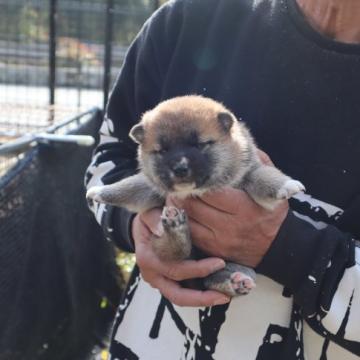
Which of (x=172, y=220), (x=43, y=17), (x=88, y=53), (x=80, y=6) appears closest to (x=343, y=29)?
(x=172, y=220)

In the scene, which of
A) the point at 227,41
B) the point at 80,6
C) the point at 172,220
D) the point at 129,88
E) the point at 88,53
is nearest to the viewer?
the point at 172,220

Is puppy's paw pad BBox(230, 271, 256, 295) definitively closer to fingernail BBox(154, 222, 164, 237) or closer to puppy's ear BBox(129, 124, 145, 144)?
fingernail BBox(154, 222, 164, 237)

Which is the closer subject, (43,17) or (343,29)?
(343,29)

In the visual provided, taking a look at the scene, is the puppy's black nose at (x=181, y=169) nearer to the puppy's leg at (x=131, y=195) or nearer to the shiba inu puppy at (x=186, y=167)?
the shiba inu puppy at (x=186, y=167)

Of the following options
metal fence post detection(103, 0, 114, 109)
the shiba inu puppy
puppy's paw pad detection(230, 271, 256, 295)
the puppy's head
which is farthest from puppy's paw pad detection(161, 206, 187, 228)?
metal fence post detection(103, 0, 114, 109)

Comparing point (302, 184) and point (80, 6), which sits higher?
point (302, 184)

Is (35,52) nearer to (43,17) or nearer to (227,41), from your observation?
(43,17)

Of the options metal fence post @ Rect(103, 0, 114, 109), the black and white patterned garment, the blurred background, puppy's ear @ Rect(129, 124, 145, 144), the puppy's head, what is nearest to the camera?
the black and white patterned garment
